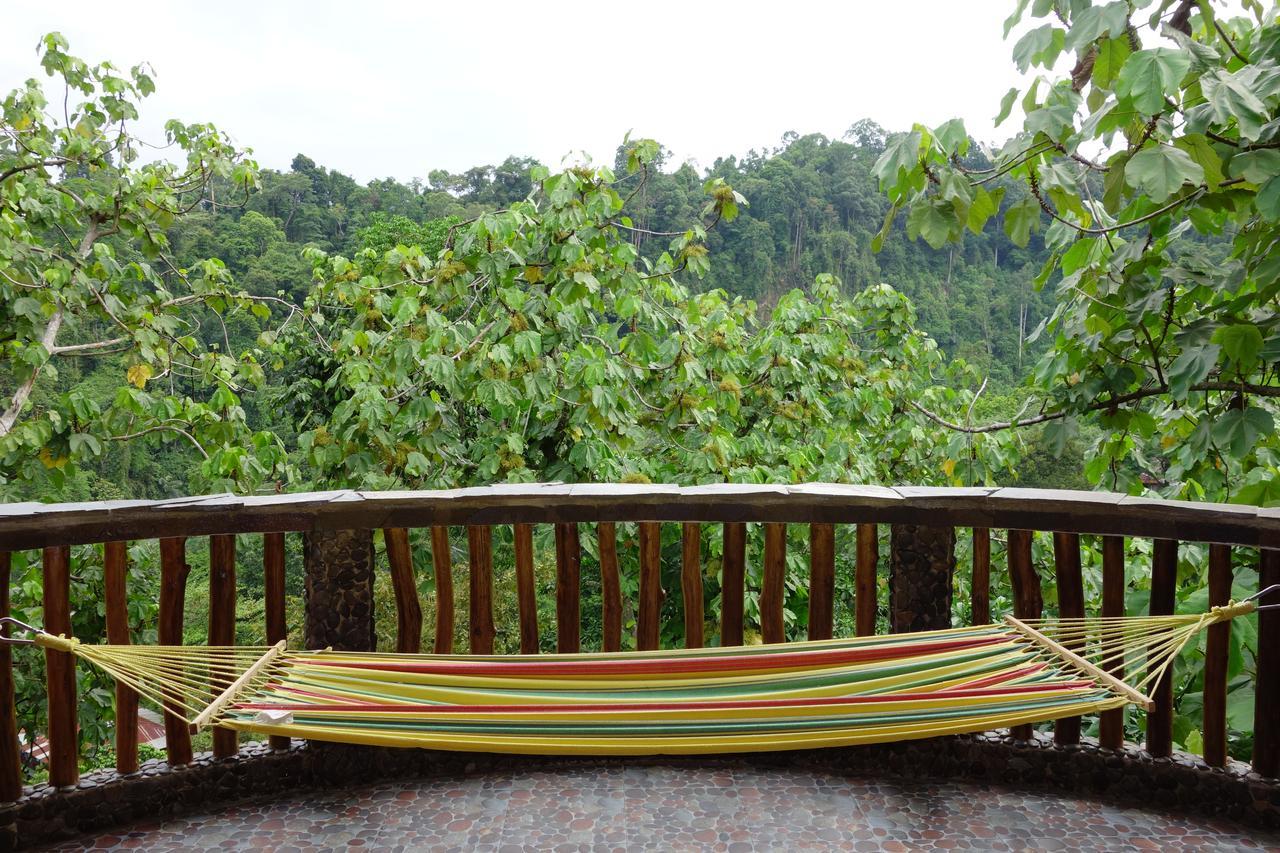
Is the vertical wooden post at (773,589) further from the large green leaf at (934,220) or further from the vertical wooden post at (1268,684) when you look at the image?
the vertical wooden post at (1268,684)

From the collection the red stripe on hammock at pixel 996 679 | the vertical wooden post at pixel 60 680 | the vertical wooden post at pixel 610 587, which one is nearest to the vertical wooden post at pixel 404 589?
the vertical wooden post at pixel 610 587

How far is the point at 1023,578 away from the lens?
1.67m

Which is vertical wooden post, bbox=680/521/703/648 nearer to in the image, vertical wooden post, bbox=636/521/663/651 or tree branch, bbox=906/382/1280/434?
vertical wooden post, bbox=636/521/663/651

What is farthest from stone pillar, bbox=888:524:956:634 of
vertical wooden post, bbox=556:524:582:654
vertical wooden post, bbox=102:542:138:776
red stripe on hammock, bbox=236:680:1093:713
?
vertical wooden post, bbox=102:542:138:776

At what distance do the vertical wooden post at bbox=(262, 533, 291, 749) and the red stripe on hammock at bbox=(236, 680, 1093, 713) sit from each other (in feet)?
0.97

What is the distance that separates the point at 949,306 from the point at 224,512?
18617 millimetres

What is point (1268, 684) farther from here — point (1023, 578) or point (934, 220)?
point (934, 220)

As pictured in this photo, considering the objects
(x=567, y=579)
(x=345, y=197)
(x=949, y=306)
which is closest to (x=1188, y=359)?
(x=567, y=579)

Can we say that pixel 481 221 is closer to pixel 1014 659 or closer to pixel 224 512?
pixel 224 512

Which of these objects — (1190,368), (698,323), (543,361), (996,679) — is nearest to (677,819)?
(996,679)

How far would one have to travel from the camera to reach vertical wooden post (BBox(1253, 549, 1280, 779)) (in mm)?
1407

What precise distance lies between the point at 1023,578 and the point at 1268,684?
1.33 feet

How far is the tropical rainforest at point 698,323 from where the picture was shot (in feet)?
5.03

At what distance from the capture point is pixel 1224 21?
2115mm
